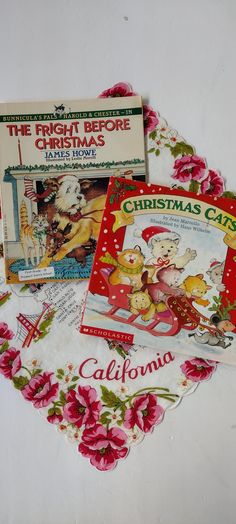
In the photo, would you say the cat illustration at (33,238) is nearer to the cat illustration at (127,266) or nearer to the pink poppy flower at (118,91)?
the cat illustration at (127,266)

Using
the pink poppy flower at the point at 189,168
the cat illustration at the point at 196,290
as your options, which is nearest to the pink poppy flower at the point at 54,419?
the cat illustration at the point at 196,290

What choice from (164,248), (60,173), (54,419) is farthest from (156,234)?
(54,419)

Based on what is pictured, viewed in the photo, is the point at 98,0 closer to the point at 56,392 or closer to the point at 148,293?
the point at 148,293

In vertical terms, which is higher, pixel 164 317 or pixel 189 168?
pixel 189 168

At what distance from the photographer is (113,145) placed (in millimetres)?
684

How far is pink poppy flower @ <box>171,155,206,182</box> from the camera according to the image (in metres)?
0.68

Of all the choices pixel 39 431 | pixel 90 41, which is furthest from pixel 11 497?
pixel 90 41

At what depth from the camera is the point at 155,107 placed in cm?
70

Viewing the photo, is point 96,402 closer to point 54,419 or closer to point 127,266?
point 54,419

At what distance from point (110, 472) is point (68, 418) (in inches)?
3.2

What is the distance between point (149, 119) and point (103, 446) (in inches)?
16.8

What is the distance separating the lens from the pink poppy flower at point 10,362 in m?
0.65

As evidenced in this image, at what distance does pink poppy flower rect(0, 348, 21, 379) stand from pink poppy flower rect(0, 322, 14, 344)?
0.02 metres

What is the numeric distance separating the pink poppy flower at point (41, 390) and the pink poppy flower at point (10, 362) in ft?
0.08
